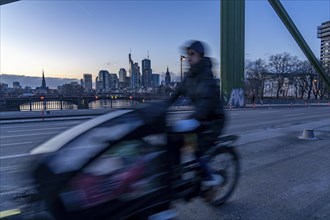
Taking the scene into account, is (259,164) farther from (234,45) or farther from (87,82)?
(87,82)

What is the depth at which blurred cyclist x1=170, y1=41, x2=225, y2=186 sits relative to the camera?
339 cm

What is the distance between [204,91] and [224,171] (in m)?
1.35

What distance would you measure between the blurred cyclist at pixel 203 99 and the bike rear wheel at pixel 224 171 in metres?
0.20

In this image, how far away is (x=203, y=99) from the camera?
11.1ft

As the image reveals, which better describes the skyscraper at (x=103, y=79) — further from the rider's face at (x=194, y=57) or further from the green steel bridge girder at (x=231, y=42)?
the rider's face at (x=194, y=57)

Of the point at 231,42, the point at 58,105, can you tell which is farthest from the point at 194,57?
the point at 231,42

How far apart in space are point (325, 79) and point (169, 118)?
17.5ft

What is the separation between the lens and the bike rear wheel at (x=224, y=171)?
3.88 meters

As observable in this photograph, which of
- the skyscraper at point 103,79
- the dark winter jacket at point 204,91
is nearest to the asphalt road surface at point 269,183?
the dark winter jacket at point 204,91

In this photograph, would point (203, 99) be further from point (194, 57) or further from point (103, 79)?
point (103, 79)

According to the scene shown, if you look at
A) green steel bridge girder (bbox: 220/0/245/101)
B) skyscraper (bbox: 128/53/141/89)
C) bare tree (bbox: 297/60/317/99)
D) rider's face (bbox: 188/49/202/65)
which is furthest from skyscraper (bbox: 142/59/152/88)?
bare tree (bbox: 297/60/317/99)

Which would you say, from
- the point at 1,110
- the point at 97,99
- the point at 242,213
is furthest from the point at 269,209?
the point at 97,99

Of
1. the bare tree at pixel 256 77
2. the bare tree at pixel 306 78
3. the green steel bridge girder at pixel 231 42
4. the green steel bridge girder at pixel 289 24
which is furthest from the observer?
the bare tree at pixel 256 77

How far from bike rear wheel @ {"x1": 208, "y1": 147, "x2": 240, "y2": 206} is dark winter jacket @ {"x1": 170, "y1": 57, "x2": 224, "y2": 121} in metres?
0.63
